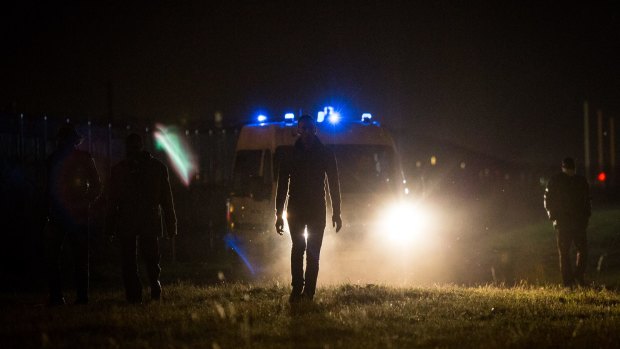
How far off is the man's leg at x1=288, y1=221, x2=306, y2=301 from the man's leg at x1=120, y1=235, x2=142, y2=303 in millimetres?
1698

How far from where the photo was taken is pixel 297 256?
9727 mm

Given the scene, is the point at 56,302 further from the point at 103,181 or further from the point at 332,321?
the point at 103,181

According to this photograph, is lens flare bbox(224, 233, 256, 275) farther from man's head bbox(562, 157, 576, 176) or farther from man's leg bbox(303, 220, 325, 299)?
man's leg bbox(303, 220, 325, 299)

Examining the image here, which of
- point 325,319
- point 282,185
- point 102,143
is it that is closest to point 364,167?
point 282,185

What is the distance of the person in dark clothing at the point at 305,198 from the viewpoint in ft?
31.7

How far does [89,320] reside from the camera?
836 centimetres

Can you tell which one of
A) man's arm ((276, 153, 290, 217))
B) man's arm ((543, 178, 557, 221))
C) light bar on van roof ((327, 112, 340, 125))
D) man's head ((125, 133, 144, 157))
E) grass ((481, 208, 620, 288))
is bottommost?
grass ((481, 208, 620, 288))

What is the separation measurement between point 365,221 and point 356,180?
79cm

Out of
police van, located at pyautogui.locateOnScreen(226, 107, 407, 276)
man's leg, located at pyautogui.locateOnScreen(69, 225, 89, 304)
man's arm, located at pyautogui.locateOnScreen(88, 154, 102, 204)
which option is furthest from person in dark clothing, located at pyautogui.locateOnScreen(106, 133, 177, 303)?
police van, located at pyautogui.locateOnScreen(226, 107, 407, 276)

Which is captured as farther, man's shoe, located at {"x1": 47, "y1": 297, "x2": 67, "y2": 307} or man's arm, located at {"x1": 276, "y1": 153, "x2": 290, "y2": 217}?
man's shoe, located at {"x1": 47, "y1": 297, "x2": 67, "y2": 307}

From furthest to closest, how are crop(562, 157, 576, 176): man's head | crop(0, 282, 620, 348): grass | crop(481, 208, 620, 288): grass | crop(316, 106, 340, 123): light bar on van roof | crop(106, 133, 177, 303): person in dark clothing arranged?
crop(316, 106, 340, 123): light bar on van roof
crop(481, 208, 620, 288): grass
crop(562, 157, 576, 176): man's head
crop(106, 133, 177, 303): person in dark clothing
crop(0, 282, 620, 348): grass

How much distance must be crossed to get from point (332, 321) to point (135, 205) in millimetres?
2796

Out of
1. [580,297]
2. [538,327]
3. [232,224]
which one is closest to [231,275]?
[232,224]

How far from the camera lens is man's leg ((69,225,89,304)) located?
9859 millimetres
